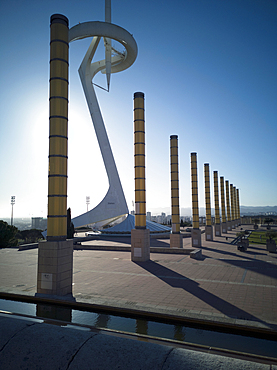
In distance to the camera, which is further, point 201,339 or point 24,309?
point 24,309

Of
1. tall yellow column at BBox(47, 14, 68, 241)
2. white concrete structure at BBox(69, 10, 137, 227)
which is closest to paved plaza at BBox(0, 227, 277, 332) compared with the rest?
tall yellow column at BBox(47, 14, 68, 241)

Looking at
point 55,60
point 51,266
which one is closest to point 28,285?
point 51,266

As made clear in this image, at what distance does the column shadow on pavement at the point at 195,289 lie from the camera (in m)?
6.90

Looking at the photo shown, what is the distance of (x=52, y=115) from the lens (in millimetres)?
10438

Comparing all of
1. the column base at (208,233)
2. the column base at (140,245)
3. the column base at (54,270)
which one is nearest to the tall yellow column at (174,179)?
the column base at (140,245)

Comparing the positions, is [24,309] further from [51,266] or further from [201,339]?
[201,339]

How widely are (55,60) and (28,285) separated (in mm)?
8905

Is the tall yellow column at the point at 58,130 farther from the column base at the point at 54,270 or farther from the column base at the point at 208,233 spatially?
the column base at the point at 208,233

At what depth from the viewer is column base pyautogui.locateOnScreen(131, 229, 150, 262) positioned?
51.9 ft

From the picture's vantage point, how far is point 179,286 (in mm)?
9938

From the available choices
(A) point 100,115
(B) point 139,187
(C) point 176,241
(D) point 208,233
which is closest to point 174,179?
(C) point 176,241

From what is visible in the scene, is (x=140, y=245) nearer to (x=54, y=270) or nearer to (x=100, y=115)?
(x=54, y=270)

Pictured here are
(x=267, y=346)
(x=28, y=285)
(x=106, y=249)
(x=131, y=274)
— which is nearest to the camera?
(x=267, y=346)

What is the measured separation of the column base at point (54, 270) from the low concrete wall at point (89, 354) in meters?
5.04
